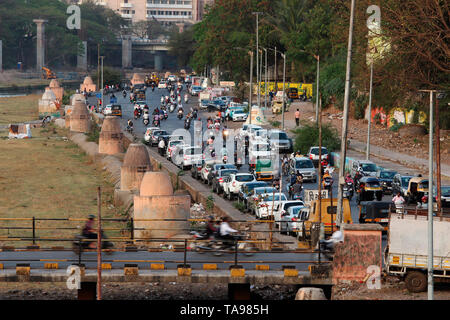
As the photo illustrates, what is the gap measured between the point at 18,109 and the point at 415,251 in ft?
311

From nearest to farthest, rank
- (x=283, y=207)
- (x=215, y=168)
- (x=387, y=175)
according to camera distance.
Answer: (x=283, y=207) → (x=387, y=175) → (x=215, y=168)

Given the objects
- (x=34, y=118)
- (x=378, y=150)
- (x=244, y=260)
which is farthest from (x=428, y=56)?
(x=34, y=118)

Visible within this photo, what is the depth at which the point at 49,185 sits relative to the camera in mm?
52625

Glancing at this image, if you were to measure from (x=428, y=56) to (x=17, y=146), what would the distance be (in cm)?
3108

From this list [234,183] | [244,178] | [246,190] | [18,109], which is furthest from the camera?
[18,109]

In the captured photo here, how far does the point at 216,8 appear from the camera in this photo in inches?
5034

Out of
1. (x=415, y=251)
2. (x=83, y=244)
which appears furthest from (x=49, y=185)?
(x=415, y=251)

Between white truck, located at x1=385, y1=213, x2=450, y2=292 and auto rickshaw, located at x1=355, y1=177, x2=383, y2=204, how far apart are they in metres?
17.1

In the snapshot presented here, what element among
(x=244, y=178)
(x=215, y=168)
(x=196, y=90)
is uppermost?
(x=196, y=90)

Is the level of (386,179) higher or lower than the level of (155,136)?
lower

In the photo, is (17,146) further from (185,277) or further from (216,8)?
(216,8)

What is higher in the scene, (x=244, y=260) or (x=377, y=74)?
(x=377, y=74)

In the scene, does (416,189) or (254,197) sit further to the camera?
(416,189)

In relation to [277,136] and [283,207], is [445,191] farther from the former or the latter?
[277,136]
